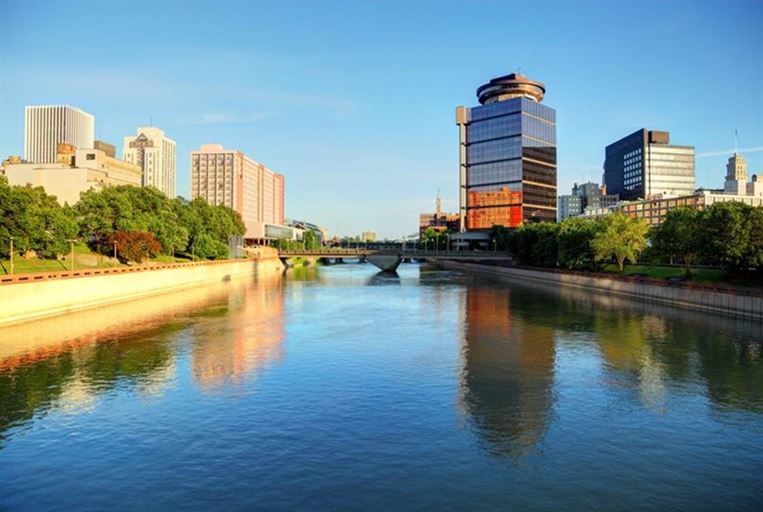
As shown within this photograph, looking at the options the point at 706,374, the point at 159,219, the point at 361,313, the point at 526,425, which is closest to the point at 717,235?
the point at 706,374

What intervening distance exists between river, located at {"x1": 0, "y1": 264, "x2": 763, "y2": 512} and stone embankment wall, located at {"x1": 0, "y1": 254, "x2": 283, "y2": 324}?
13.3ft

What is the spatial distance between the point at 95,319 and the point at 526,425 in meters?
52.5

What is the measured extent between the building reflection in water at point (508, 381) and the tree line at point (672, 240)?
28660 mm

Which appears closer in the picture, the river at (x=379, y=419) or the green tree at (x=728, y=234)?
the river at (x=379, y=419)

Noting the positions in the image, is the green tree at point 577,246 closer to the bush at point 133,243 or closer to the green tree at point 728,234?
the green tree at point 728,234

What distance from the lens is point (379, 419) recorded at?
2688cm

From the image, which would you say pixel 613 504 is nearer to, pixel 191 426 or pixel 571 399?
pixel 571 399

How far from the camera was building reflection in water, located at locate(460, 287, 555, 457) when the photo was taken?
2509 cm

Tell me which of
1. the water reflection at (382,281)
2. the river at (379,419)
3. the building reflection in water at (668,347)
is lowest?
the river at (379,419)

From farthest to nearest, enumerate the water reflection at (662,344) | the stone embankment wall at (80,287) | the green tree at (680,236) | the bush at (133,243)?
A: 1. the bush at (133,243)
2. the green tree at (680,236)
3. the stone embankment wall at (80,287)
4. the water reflection at (662,344)

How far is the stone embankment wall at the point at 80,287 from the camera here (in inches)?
2258

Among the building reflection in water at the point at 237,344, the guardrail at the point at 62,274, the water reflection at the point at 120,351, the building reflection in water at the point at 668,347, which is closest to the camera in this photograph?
the water reflection at the point at 120,351

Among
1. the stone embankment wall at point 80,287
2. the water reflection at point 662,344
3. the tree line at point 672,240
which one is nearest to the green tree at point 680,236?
the tree line at point 672,240

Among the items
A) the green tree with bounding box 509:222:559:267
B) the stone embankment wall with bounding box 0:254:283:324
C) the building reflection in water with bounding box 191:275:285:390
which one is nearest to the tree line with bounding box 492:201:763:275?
the green tree with bounding box 509:222:559:267
